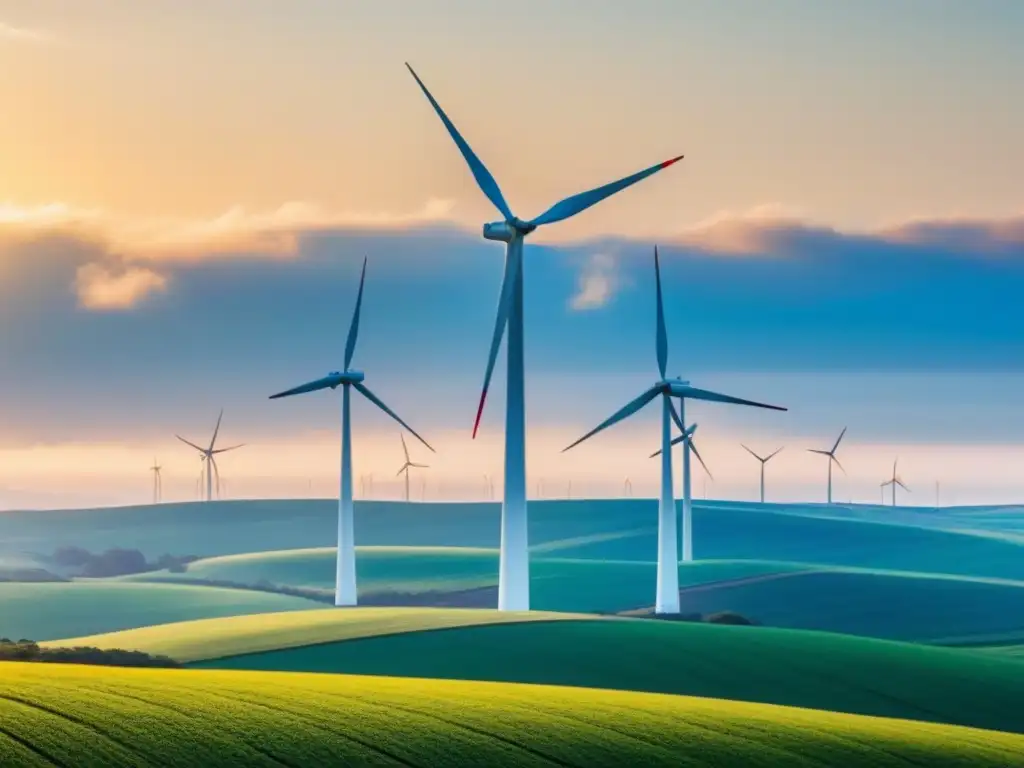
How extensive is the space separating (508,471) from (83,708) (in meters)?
32.8

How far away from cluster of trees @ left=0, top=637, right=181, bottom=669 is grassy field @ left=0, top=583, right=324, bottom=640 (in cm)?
4086

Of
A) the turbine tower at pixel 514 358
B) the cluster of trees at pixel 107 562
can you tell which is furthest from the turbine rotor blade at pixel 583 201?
the cluster of trees at pixel 107 562

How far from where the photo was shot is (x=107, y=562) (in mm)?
173625

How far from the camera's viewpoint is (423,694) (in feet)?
139

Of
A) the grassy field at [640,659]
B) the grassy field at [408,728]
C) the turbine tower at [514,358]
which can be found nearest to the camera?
the grassy field at [408,728]

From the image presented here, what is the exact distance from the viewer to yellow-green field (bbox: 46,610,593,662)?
58594 mm

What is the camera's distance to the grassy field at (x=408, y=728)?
33812 millimetres

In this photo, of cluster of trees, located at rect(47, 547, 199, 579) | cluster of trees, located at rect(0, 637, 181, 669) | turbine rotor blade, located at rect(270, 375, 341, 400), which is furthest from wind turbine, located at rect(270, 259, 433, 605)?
cluster of trees, located at rect(47, 547, 199, 579)

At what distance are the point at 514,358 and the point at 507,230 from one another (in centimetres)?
505

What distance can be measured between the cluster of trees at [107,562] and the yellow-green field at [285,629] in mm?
97940

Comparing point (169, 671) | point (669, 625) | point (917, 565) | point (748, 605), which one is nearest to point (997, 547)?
point (917, 565)

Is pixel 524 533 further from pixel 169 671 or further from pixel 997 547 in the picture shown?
pixel 997 547

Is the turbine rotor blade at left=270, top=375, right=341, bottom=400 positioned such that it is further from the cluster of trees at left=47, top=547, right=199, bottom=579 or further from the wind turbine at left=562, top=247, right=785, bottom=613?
the cluster of trees at left=47, top=547, right=199, bottom=579

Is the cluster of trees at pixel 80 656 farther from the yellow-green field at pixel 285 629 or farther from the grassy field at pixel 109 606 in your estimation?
the grassy field at pixel 109 606
